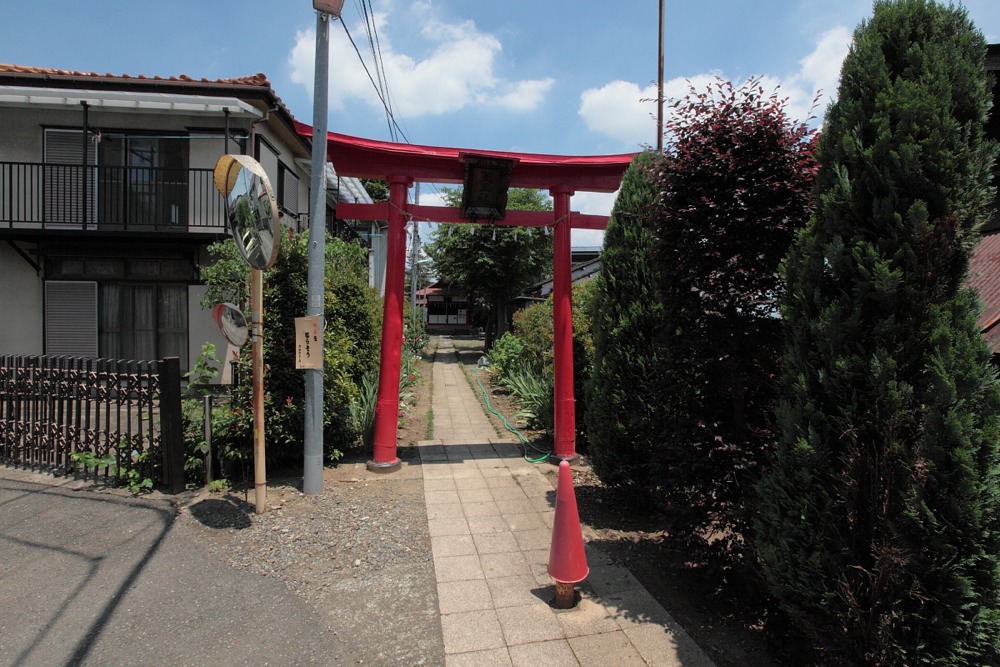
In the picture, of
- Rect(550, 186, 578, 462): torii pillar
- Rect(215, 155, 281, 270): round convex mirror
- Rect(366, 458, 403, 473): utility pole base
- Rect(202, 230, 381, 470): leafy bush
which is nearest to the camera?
Rect(215, 155, 281, 270): round convex mirror

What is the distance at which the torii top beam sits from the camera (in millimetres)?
5789

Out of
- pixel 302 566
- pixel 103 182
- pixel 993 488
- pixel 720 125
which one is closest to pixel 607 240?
pixel 720 125

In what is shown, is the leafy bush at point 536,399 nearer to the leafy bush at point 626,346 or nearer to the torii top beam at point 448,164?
the leafy bush at point 626,346

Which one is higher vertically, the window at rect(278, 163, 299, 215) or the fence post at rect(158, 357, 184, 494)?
the window at rect(278, 163, 299, 215)

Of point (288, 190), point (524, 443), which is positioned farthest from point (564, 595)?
point (288, 190)

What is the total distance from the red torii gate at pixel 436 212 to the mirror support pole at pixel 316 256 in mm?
739

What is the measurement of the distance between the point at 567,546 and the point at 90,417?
16.8ft

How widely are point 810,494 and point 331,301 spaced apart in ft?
16.6

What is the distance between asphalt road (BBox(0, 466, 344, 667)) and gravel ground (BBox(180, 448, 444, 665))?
0.15m

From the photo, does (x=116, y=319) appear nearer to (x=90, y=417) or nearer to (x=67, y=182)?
(x=67, y=182)

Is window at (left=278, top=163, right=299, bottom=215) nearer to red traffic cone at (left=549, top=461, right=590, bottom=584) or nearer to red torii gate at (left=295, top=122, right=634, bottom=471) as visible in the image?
red torii gate at (left=295, top=122, right=634, bottom=471)

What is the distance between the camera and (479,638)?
9.42 feet

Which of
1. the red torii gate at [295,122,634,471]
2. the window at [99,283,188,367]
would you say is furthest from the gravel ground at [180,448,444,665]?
the window at [99,283,188,367]

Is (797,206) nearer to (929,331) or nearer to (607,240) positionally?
(929,331)
